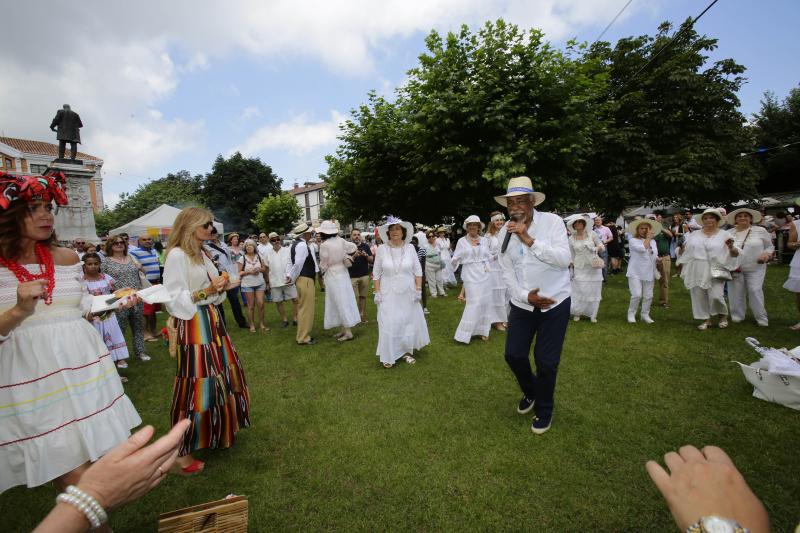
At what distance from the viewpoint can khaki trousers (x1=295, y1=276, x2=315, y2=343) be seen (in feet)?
26.0

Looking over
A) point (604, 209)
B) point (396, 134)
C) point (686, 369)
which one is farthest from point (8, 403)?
point (604, 209)

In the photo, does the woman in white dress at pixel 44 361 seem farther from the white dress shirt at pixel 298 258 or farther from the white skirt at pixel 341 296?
the white dress shirt at pixel 298 258

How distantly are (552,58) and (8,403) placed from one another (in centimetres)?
1554

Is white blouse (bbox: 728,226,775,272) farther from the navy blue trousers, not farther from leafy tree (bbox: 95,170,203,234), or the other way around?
leafy tree (bbox: 95,170,203,234)

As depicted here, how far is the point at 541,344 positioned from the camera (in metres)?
3.77

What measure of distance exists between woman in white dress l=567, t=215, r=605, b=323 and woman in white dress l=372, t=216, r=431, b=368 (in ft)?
12.6

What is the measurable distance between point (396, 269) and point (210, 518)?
4.50 metres

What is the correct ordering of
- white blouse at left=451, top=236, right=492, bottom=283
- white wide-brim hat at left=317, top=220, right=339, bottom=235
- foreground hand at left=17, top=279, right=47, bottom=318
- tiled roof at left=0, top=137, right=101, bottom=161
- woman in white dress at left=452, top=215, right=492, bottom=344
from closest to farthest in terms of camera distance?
foreground hand at left=17, top=279, right=47, bottom=318, woman in white dress at left=452, top=215, right=492, bottom=344, white blouse at left=451, top=236, right=492, bottom=283, white wide-brim hat at left=317, top=220, right=339, bottom=235, tiled roof at left=0, top=137, right=101, bottom=161

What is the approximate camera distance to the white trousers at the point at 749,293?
7152 millimetres

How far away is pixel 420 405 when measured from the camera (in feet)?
15.6

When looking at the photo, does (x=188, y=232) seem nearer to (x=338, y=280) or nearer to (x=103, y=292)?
(x=103, y=292)

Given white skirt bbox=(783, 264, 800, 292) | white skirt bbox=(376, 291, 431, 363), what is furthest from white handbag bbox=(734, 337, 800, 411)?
white skirt bbox=(376, 291, 431, 363)

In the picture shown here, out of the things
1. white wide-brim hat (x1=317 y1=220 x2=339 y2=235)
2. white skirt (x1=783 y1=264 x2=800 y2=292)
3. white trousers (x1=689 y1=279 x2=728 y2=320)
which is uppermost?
white wide-brim hat (x1=317 y1=220 x2=339 y2=235)

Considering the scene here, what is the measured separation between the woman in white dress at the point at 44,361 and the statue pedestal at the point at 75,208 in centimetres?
1111
